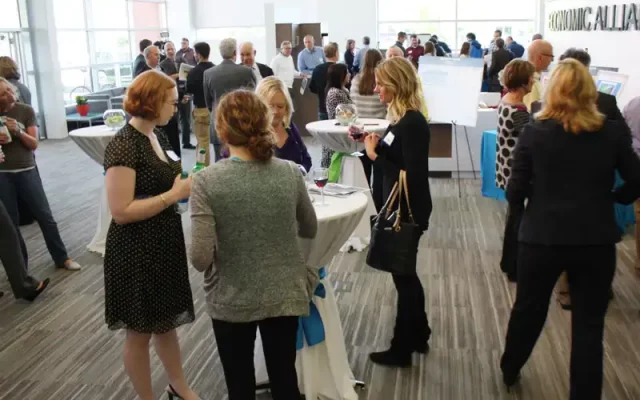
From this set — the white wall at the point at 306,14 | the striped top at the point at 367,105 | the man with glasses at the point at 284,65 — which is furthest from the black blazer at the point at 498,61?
the white wall at the point at 306,14

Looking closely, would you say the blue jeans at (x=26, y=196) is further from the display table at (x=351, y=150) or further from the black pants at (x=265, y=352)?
the black pants at (x=265, y=352)

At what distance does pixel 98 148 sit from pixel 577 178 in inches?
145

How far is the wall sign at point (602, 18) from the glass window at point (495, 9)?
20.5 ft

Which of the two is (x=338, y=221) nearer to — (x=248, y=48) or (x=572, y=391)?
(x=572, y=391)

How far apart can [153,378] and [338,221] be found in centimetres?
120

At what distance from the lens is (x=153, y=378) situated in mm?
3291

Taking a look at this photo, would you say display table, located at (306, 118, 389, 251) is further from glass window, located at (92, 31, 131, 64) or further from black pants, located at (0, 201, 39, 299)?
glass window, located at (92, 31, 131, 64)

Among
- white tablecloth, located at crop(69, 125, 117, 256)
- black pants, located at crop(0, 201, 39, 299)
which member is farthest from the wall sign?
black pants, located at crop(0, 201, 39, 299)

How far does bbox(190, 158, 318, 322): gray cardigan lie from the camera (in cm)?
202

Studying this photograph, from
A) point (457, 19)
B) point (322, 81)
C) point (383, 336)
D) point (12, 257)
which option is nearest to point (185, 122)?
point (322, 81)

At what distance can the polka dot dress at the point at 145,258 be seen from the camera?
2.42 metres

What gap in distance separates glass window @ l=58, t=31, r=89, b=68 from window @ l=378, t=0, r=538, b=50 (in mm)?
7280

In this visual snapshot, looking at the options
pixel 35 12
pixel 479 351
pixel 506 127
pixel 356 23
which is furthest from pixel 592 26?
pixel 356 23

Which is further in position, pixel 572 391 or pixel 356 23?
pixel 356 23
